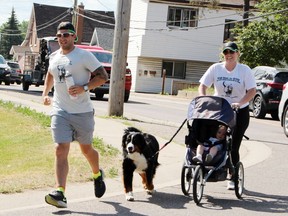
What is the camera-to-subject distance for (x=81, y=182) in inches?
362

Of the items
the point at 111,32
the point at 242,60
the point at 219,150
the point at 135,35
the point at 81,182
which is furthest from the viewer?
the point at 111,32

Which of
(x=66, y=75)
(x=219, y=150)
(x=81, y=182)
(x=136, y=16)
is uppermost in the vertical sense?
(x=136, y=16)

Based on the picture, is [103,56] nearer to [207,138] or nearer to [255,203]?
[207,138]

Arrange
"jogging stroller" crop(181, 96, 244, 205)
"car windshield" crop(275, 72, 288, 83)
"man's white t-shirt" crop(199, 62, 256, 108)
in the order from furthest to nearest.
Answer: "car windshield" crop(275, 72, 288, 83)
"man's white t-shirt" crop(199, 62, 256, 108)
"jogging stroller" crop(181, 96, 244, 205)

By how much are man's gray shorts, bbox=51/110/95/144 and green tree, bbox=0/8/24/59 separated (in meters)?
121

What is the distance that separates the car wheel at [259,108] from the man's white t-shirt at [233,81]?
45.9 ft

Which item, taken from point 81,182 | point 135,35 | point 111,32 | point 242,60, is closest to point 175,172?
point 81,182

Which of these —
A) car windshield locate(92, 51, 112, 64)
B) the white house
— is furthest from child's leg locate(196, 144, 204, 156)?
the white house

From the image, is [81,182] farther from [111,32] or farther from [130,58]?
[111,32]

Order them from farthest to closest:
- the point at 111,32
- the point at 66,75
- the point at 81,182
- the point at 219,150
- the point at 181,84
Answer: the point at 111,32, the point at 181,84, the point at 81,182, the point at 219,150, the point at 66,75

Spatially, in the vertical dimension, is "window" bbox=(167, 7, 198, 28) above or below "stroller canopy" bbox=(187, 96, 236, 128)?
above

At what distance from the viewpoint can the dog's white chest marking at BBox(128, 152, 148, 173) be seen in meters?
8.10

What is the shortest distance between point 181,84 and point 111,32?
62.1 feet

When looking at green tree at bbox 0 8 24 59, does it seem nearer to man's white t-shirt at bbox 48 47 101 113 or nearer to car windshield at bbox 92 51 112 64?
car windshield at bbox 92 51 112 64
